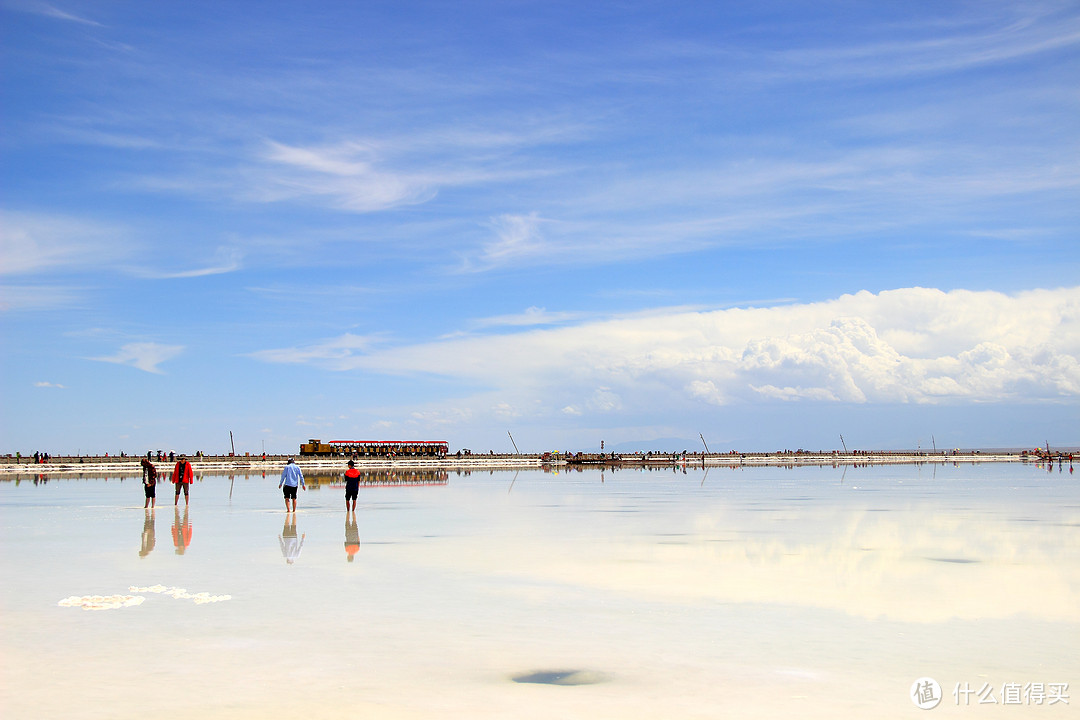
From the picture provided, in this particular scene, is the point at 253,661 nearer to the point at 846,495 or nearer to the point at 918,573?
the point at 918,573

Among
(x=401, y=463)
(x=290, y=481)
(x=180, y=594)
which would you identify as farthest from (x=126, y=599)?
(x=401, y=463)

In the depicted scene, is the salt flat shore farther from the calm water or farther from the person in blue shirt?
the calm water

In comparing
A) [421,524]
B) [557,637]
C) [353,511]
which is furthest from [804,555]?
[353,511]

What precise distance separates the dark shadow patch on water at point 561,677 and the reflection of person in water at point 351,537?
8.09 m

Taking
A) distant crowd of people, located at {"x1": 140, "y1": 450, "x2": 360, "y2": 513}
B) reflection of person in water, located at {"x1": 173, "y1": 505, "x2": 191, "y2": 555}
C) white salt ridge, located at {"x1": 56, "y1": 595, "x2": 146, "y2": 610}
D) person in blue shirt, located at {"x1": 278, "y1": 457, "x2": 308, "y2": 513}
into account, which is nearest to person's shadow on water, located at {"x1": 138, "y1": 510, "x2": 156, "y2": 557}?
reflection of person in water, located at {"x1": 173, "y1": 505, "x2": 191, "y2": 555}

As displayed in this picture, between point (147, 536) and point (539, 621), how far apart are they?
1245cm

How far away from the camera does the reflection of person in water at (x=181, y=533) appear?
17.2m

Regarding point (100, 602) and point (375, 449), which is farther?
point (375, 449)

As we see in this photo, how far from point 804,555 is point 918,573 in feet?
7.87

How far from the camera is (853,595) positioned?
1181cm

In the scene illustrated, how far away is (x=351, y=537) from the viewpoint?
19.2m

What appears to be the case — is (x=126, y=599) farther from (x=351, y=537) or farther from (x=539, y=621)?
(x=351, y=537)

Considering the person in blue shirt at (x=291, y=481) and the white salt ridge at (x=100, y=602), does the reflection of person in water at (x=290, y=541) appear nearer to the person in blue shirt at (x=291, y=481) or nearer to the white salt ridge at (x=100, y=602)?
the person in blue shirt at (x=291, y=481)

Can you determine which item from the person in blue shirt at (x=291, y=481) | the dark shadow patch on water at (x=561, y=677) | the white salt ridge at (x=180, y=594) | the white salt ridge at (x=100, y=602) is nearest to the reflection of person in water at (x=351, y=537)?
the person in blue shirt at (x=291, y=481)
